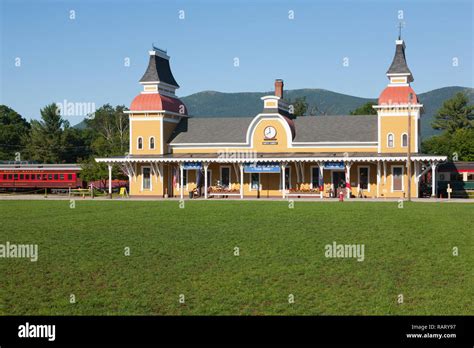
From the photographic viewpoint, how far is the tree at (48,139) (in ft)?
298

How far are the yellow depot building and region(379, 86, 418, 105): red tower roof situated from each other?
0.07 meters

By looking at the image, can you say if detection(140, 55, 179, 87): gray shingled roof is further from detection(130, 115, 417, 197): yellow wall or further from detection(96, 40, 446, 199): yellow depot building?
detection(130, 115, 417, 197): yellow wall

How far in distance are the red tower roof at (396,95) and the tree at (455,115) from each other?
53417mm

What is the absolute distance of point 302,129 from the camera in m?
50.3

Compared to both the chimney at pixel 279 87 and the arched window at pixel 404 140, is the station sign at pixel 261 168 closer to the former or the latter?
the arched window at pixel 404 140

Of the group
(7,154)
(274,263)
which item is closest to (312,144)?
(274,263)

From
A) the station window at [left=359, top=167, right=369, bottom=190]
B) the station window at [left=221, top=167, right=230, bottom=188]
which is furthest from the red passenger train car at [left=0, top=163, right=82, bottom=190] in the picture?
the station window at [left=359, top=167, right=369, bottom=190]

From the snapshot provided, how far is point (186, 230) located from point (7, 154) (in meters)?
80.6

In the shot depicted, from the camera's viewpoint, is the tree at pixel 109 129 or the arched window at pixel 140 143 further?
the tree at pixel 109 129

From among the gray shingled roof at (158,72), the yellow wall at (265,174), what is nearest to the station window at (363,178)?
the yellow wall at (265,174)

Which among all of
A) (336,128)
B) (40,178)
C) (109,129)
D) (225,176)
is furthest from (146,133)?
(109,129)

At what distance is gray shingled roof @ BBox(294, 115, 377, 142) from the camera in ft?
158
